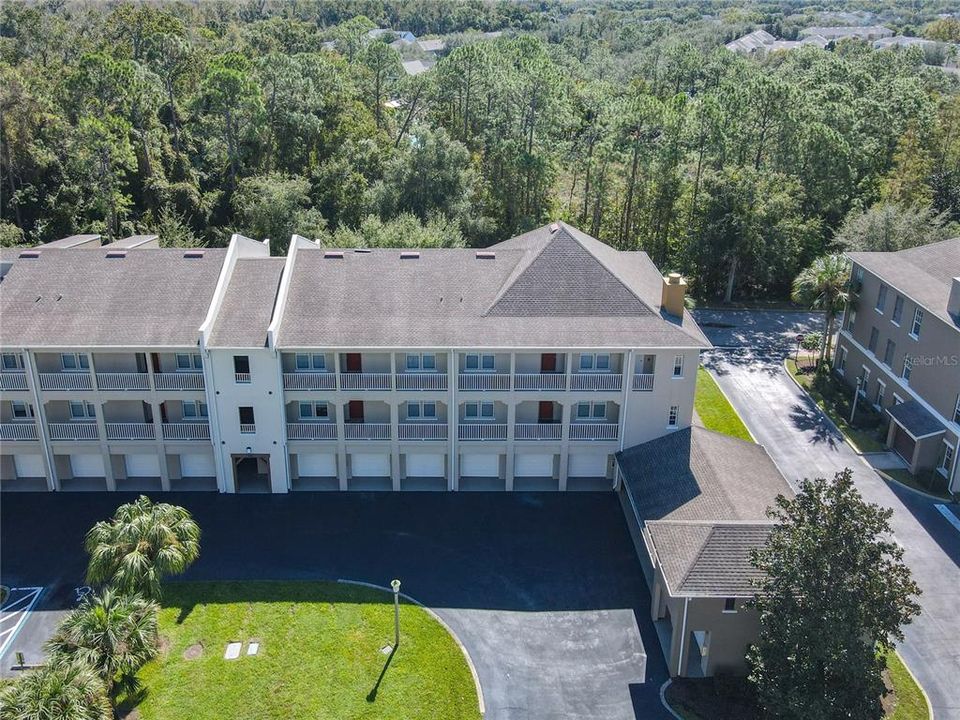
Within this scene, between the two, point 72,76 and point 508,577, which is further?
point 72,76

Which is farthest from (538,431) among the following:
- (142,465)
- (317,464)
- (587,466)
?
(142,465)

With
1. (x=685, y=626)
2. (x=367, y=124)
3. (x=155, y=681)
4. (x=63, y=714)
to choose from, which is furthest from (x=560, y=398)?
(x=367, y=124)

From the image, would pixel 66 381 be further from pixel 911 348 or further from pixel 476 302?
pixel 911 348

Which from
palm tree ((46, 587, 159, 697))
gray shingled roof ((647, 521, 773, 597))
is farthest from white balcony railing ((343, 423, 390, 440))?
gray shingled roof ((647, 521, 773, 597))

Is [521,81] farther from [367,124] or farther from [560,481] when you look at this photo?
[560,481]

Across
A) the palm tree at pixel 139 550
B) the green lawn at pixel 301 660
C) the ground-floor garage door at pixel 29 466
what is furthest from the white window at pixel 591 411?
the ground-floor garage door at pixel 29 466

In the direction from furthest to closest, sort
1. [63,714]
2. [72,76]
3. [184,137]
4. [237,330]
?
[184,137] → [72,76] → [237,330] → [63,714]

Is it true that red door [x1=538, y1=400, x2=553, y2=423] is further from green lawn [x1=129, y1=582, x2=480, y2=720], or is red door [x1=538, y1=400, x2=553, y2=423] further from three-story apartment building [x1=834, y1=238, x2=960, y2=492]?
three-story apartment building [x1=834, y1=238, x2=960, y2=492]
